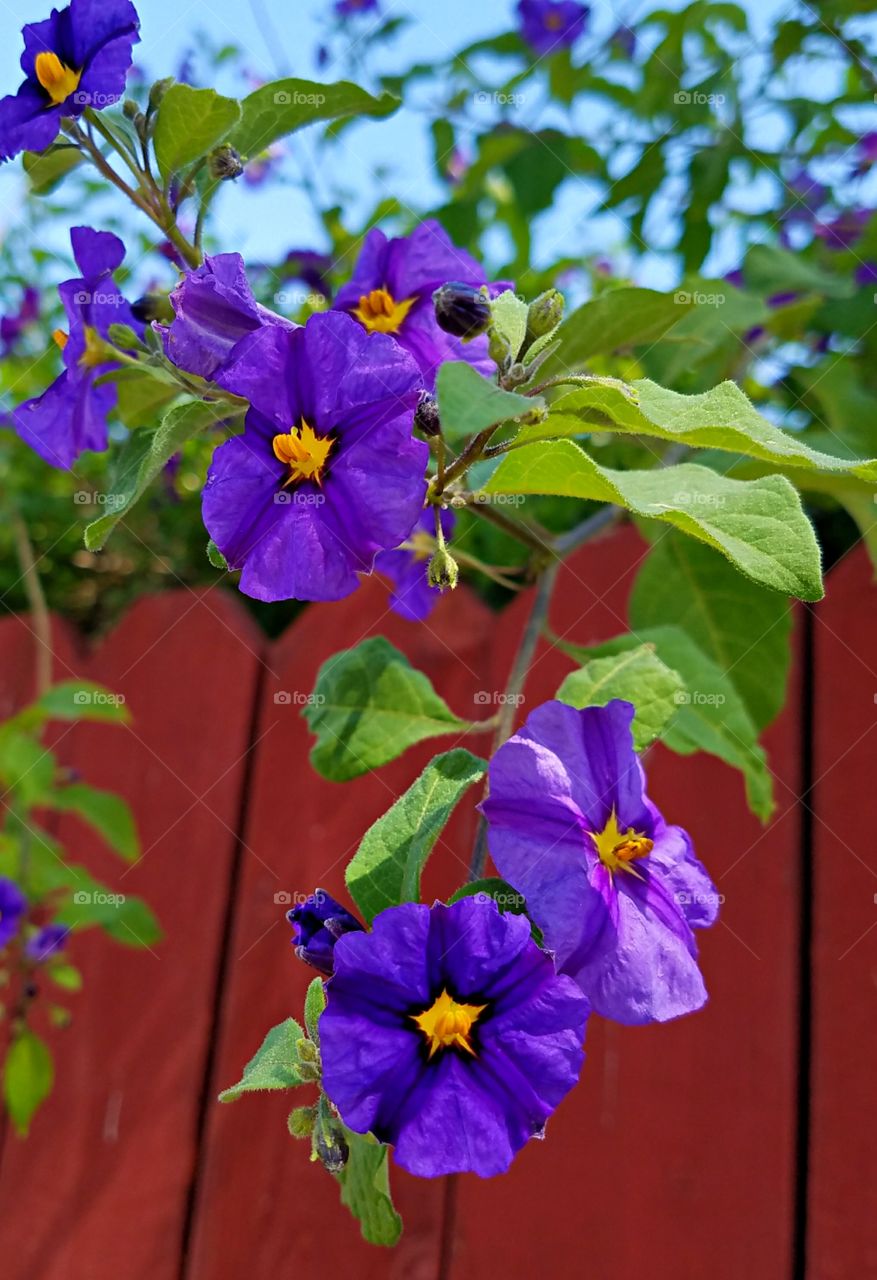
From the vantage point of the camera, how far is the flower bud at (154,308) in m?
0.90

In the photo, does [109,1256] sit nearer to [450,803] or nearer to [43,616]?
[43,616]

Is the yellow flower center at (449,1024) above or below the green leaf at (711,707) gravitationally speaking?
above

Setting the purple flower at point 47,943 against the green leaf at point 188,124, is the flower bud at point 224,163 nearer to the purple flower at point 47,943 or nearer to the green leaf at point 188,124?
the green leaf at point 188,124

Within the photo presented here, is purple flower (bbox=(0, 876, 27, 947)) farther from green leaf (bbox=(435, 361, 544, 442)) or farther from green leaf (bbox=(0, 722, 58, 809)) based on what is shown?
green leaf (bbox=(435, 361, 544, 442))

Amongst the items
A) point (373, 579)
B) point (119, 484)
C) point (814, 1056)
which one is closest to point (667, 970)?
point (119, 484)

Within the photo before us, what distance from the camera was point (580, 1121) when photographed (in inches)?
52.1

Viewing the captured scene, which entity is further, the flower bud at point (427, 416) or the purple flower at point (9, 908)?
the purple flower at point (9, 908)

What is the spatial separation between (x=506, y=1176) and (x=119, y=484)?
0.96 meters

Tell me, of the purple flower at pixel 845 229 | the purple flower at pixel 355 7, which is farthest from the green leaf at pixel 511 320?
the purple flower at pixel 355 7

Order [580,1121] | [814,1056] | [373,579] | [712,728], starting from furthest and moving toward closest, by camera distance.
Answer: [373,579], [580,1121], [814,1056], [712,728]

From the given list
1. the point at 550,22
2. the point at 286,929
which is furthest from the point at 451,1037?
the point at 550,22

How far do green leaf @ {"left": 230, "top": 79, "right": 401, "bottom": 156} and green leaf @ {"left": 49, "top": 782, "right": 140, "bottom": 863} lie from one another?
1.11 meters

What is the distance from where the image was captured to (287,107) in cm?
Answer: 92

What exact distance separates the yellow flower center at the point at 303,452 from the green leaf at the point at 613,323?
351mm
